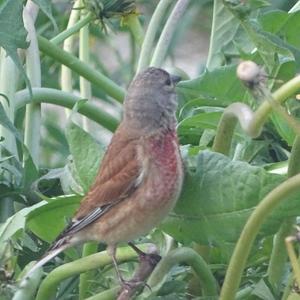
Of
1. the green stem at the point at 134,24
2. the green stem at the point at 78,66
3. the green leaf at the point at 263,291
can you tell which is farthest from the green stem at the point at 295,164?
the green stem at the point at 134,24

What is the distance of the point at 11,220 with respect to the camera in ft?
4.42

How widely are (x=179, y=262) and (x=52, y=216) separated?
0.21 m

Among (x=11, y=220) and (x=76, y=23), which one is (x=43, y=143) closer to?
(x=76, y=23)

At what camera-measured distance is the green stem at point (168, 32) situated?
1519mm

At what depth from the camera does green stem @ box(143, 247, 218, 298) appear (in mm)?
1188

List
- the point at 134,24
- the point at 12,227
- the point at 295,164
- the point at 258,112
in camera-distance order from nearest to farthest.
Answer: the point at 258,112
the point at 295,164
the point at 12,227
the point at 134,24

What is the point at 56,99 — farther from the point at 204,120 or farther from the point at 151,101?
the point at 204,120

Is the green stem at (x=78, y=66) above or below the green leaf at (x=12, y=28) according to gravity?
below

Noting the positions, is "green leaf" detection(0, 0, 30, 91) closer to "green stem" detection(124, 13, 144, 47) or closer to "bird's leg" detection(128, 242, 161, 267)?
"bird's leg" detection(128, 242, 161, 267)

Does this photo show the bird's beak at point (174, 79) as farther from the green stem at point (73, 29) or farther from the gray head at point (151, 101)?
the green stem at point (73, 29)

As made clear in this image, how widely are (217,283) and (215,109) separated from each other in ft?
0.77

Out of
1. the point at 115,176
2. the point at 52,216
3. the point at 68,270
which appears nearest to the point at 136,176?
the point at 115,176

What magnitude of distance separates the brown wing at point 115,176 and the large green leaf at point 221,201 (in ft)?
0.43

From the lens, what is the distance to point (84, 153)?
4.40ft
